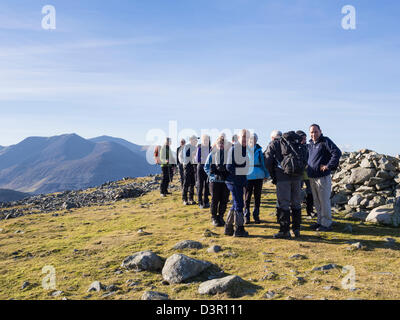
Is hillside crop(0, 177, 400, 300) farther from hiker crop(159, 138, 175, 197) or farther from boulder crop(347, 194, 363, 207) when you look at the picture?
hiker crop(159, 138, 175, 197)

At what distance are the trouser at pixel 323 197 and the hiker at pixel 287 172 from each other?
3.74 feet

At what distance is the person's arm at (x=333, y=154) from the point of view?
32.2 feet

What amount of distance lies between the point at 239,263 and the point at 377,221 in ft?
21.8

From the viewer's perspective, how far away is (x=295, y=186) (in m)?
9.64

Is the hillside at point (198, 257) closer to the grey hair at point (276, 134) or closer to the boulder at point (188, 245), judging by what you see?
the boulder at point (188, 245)

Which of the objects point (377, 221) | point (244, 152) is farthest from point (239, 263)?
point (377, 221)

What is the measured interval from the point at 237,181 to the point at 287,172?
1660mm

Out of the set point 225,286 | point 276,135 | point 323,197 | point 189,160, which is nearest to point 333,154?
point 323,197

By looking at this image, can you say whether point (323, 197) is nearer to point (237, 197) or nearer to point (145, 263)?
point (237, 197)

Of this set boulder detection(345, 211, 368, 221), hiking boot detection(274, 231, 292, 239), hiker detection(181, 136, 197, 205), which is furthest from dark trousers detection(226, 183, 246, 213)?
hiker detection(181, 136, 197, 205)

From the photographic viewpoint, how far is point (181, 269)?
698cm

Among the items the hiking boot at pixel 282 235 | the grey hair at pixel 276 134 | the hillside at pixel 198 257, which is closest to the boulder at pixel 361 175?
the hillside at pixel 198 257

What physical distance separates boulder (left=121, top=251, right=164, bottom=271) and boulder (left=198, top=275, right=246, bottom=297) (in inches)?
67.4
